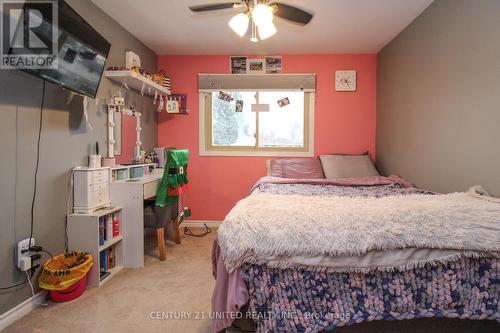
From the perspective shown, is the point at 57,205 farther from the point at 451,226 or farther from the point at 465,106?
the point at 465,106

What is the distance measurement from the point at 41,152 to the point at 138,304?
120cm

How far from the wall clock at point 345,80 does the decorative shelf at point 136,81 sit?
→ 2172 millimetres

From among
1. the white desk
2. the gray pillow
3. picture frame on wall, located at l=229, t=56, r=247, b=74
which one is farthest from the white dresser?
the gray pillow

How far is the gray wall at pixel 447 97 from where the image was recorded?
5.66ft

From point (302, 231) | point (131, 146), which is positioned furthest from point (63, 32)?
point (302, 231)

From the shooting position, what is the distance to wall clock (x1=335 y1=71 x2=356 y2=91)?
3.49 metres

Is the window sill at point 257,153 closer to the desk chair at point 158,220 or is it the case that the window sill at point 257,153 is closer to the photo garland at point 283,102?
the photo garland at point 283,102

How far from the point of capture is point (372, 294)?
3.52ft

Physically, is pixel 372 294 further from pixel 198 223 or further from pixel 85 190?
pixel 198 223

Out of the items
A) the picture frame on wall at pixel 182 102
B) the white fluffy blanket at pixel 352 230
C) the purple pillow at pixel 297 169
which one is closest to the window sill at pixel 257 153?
the purple pillow at pixel 297 169

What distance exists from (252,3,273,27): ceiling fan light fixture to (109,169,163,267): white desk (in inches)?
63.1

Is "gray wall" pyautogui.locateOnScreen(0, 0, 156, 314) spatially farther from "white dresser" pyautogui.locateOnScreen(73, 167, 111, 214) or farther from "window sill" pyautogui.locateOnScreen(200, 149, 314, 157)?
"window sill" pyautogui.locateOnScreen(200, 149, 314, 157)

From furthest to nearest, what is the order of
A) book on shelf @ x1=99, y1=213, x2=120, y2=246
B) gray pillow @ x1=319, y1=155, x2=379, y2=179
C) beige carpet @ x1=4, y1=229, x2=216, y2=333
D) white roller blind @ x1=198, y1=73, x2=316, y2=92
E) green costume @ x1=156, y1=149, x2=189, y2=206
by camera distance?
white roller blind @ x1=198, y1=73, x2=316, y2=92, gray pillow @ x1=319, y1=155, x2=379, y2=179, green costume @ x1=156, y1=149, x2=189, y2=206, book on shelf @ x1=99, y1=213, x2=120, y2=246, beige carpet @ x1=4, y1=229, x2=216, y2=333

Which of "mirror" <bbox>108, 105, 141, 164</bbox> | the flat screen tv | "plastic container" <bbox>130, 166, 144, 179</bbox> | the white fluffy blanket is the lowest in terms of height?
the white fluffy blanket
